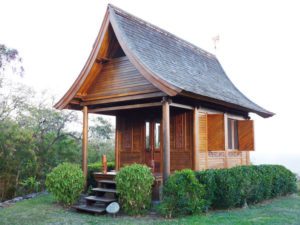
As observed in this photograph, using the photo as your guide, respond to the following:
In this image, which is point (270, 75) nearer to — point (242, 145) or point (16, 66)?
point (242, 145)

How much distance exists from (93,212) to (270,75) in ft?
102

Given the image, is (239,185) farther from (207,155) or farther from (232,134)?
(232,134)

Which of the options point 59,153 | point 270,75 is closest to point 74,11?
point 59,153

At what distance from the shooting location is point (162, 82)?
28.3ft

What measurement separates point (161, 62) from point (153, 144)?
120 inches

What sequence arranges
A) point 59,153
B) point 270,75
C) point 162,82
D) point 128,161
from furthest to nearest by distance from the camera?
point 270,75
point 59,153
point 128,161
point 162,82

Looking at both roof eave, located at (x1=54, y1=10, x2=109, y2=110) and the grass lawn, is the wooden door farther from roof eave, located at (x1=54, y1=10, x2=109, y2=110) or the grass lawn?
the grass lawn

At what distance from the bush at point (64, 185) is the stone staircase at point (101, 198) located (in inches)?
14.1

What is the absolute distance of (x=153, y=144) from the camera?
11828 mm

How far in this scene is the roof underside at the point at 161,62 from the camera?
29.7ft

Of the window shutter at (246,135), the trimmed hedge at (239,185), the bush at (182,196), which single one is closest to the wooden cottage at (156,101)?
the window shutter at (246,135)

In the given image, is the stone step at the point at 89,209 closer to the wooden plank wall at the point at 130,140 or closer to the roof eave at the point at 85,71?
the wooden plank wall at the point at 130,140

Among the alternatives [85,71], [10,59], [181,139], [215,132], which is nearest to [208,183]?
[215,132]

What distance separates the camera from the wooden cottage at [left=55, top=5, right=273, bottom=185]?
31.0 ft
